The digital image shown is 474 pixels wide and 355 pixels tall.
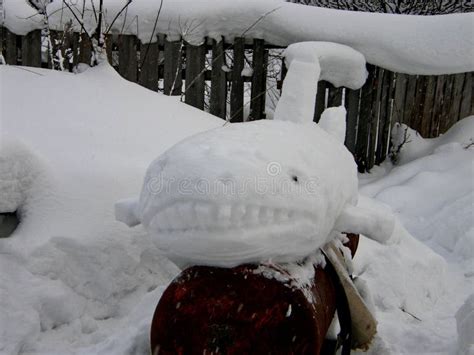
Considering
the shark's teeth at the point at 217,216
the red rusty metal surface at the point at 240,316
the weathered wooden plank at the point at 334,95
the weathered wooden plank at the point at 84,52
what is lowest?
the red rusty metal surface at the point at 240,316

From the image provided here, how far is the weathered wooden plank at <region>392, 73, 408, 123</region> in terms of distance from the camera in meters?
5.18

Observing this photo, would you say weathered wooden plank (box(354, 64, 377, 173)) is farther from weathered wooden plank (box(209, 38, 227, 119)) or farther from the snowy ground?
the snowy ground

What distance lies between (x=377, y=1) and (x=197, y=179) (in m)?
6.85

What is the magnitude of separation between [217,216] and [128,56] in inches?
160

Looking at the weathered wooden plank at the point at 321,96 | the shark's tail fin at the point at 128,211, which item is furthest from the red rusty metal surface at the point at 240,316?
the weathered wooden plank at the point at 321,96

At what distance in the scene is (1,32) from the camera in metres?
5.48

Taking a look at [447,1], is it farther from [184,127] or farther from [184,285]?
[184,285]

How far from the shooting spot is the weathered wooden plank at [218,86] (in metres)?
5.07

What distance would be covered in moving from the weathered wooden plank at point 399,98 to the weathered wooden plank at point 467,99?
572 mm

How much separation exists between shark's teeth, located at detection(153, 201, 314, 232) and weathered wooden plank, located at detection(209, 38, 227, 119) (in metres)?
3.71

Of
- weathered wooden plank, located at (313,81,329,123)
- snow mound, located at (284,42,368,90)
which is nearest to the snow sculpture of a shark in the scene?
snow mound, located at (284,42,368,90)

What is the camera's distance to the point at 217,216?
1.42m

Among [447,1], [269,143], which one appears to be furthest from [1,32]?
[447,1]

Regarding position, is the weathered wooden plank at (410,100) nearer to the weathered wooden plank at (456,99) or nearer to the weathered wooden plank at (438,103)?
the weathered wooden plank at (438,103)
